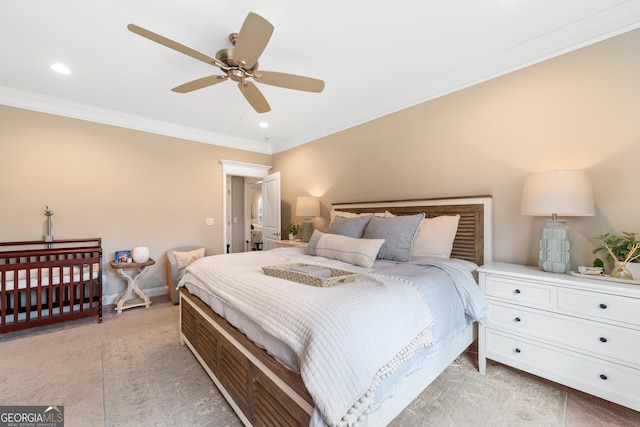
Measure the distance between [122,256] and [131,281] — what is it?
1.26ft

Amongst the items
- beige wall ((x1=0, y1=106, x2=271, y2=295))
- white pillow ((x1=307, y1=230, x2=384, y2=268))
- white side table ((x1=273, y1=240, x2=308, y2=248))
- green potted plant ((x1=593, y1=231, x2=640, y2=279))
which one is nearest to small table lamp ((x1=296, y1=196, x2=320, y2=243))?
white side table ((x1=273, y1=240, x2=308, y2=248))

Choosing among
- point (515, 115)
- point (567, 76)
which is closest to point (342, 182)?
point (515, 115)

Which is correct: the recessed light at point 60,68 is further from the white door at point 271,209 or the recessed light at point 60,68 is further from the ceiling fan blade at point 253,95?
the white door at point 271,209

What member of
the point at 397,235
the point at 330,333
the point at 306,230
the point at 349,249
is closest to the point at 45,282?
the point at 306,230

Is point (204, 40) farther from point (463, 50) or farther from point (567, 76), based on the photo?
point (567, 76)

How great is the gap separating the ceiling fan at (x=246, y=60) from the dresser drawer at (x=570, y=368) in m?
2.46

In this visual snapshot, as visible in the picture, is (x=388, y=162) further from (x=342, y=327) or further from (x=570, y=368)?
(x=342, y=327)

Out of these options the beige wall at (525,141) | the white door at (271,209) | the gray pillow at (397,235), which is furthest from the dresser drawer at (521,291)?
the white door at (271,209)

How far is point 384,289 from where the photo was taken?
1.36 metres

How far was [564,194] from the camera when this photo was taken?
5.64 ft

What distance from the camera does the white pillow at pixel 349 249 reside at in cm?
209

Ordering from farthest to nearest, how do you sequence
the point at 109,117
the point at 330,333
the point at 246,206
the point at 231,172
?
the point at 246,206 → the point at 231,172 → the point at 109,117 → the point at 330,333

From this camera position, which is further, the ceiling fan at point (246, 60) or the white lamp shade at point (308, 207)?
the white lamp shade at point (308, 207)

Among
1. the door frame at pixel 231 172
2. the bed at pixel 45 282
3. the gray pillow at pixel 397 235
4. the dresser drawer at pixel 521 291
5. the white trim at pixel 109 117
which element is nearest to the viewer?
the dresser drawer at pixel 521 291
